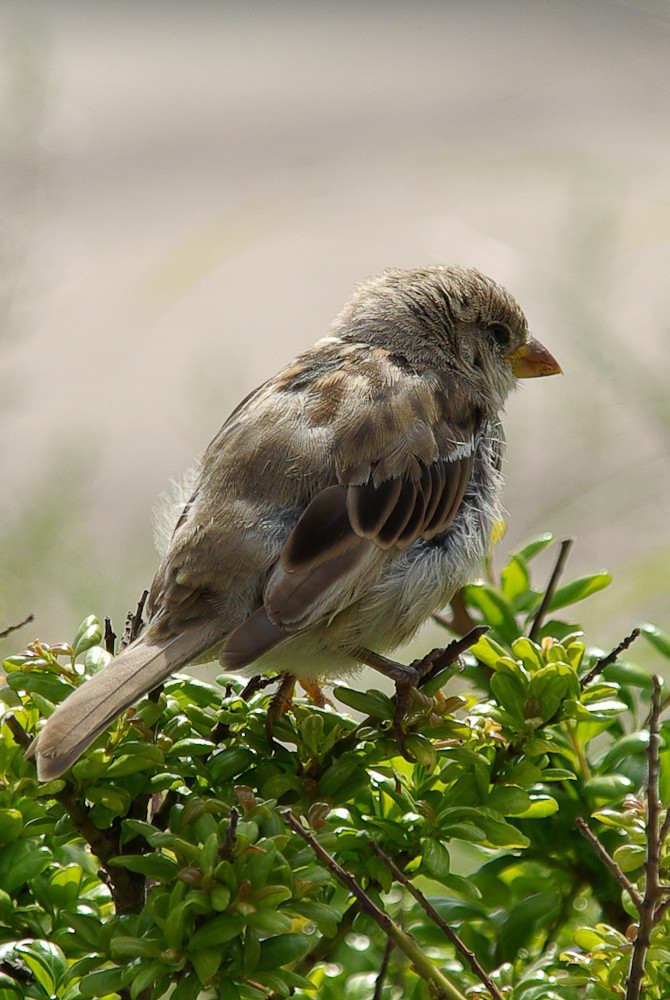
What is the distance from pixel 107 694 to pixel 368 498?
2.30 feet

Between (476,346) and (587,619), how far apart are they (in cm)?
83

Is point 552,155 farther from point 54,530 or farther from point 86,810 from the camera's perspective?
point 86,810

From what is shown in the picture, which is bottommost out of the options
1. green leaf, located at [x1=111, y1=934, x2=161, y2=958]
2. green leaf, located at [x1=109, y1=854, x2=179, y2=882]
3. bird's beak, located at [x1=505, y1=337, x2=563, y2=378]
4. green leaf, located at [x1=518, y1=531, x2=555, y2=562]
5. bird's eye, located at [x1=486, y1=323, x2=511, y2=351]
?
green leaf, located at [x1=111, y1=934, x2=161, y2=958]

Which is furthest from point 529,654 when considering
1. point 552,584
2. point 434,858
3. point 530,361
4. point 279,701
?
point 530,361

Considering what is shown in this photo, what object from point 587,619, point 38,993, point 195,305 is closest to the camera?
→ point 38,993

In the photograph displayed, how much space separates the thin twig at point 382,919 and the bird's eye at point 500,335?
5.11 feet

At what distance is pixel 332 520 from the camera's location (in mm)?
1824

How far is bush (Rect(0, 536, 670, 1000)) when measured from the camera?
1.09 metres

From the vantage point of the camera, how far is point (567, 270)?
314cm

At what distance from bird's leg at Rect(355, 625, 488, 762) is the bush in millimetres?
23

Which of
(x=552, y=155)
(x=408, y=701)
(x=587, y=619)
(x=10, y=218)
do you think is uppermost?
(x=10, y=218)

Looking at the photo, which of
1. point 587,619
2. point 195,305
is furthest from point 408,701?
point 195,305

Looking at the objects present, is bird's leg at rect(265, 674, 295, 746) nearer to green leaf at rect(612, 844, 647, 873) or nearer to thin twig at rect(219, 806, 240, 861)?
thin twig at rect(219, 806, 240, 861)

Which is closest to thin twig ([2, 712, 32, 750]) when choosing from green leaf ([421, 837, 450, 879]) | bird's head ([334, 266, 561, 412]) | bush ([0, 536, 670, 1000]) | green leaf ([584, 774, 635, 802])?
bush ([0, 536, 670, 1000])
